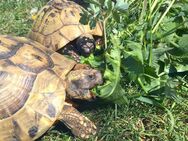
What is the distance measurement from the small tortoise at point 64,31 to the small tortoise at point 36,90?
2.28 ft

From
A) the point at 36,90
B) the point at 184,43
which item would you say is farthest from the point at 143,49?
the point at 36,90

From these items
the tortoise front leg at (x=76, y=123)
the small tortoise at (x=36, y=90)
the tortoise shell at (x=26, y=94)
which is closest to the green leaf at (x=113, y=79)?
the small tortoise at (x=36, y=90)

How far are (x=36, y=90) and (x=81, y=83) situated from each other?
0.48 m

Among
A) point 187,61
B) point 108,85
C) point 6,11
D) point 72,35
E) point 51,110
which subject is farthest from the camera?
point 6,11

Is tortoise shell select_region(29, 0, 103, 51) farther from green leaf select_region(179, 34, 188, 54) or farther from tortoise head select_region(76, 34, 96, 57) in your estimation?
green leaf select_region(179, 34, 188, 54)

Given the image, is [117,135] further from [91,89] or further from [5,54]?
[5,54]

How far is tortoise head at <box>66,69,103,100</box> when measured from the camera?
420 centimetres

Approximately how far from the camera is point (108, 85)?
13.7ft

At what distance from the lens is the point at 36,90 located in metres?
3.95

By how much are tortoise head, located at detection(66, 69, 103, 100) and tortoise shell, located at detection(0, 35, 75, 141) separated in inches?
4.1

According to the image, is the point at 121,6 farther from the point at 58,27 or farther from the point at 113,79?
the point at 58,27

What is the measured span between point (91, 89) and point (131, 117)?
46 cm

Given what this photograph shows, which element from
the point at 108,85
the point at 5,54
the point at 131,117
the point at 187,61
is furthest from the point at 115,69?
the point at 5,54

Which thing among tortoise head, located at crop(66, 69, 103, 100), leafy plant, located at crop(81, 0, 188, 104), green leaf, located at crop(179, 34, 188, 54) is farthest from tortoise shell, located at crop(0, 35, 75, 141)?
green leaf, located at crop(179, 34, 188, 54)
